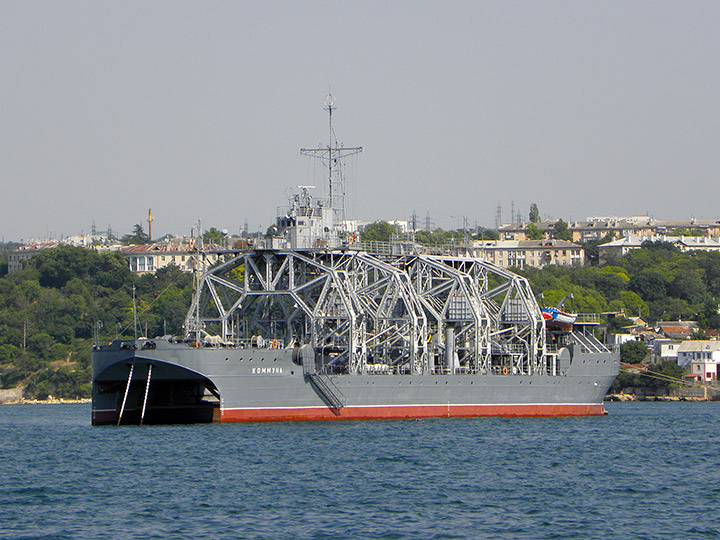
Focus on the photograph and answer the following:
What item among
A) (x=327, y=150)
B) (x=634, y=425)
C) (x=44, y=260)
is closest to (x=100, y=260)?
(x=44, y=260)

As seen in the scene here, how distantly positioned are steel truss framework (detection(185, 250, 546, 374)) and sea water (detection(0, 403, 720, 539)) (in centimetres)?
576

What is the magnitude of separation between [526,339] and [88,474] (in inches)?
1366

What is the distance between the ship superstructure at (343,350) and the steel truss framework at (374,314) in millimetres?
104

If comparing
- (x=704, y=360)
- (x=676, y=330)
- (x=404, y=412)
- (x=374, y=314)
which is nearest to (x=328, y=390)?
(x=404, y=412)

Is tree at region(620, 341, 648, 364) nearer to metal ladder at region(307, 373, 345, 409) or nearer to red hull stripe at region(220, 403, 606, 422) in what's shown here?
red hull stripe at region(220, 403, 606, 422)

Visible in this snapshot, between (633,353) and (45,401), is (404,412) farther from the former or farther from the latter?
(45,401)

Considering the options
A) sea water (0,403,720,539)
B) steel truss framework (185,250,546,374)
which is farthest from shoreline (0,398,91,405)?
sea water (0,403,720,539)

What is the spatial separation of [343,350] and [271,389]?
323 inches

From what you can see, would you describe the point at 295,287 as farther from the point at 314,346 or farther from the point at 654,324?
the point at 654,324

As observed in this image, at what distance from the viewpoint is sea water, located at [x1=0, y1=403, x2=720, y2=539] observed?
116ft

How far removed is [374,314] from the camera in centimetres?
6781

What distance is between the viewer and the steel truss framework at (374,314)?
65938mm

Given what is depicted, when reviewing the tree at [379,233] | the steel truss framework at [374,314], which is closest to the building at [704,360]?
the steel truss framework at [374,314]

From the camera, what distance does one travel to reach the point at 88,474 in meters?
45.0
